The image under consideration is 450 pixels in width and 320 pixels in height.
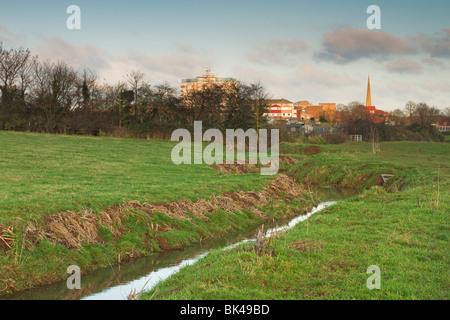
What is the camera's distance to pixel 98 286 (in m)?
11.6

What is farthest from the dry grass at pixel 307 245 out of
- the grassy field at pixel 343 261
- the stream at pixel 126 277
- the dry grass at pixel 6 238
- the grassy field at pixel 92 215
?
the dry grass at pixel 6 238

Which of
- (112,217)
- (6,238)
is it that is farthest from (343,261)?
(6,238)

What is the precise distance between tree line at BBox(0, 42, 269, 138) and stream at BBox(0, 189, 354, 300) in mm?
42490

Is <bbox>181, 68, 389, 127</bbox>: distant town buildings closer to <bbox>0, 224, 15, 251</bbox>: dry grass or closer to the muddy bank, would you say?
the muddy bank

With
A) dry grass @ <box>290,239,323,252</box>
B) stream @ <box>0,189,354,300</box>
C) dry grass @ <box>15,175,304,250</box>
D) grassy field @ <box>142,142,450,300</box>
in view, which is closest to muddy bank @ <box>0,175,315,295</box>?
dry grass @ <box>15,175,304,250</box>

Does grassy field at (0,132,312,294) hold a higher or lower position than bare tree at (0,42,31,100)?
lower

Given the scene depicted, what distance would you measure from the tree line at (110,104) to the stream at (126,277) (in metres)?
42.5

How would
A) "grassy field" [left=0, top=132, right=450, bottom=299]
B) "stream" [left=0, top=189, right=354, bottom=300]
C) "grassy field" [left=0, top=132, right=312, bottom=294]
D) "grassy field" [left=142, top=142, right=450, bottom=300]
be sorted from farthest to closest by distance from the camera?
"grassy field" [left=0, top=132, right=312, bottom=294]
"stream" [left=0, top=189, right=354, bottom=300]
"grassy field" [left=0, top=132, right=450, bottom=299]
"grassy field" [left=142, top=142, right=450, bottom=300]

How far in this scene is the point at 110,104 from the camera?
6425 centimetres

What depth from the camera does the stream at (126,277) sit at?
35.6 feet

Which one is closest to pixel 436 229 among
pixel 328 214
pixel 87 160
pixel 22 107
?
pixel 328 214

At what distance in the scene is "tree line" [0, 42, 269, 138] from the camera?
54.8 m

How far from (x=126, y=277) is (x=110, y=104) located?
54.7 metres
